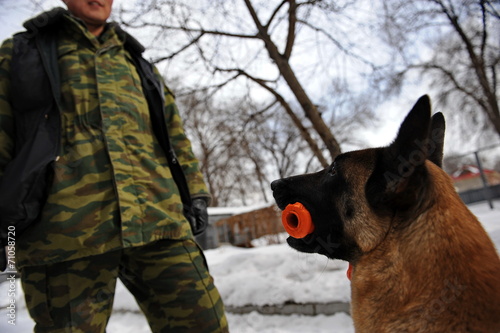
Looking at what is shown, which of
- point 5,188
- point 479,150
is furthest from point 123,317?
point 479,150

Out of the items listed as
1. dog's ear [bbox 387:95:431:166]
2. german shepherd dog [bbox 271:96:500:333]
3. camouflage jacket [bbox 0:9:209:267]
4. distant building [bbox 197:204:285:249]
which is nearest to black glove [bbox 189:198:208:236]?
camouflage jacket [bbox 0:9:209:267]

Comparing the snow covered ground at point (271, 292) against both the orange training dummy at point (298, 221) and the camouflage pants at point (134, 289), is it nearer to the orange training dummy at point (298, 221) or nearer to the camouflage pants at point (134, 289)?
the camouflage pants at point (134, 289)

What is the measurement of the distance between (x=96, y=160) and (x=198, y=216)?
33.4 inches

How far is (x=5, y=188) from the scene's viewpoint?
1709 millimetres

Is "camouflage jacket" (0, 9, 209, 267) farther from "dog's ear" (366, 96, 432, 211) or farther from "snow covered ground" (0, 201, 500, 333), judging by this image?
"snow covered ground" (0, 201, 500, 333)

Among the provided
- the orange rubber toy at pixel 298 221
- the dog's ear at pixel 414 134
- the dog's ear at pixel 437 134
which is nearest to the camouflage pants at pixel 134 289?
the orange rubber toy at pixel 298 221

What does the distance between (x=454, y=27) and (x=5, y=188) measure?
1465cm

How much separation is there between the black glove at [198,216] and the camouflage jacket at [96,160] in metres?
0.28

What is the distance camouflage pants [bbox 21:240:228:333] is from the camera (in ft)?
5.54

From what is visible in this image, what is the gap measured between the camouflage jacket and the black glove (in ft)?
0.90

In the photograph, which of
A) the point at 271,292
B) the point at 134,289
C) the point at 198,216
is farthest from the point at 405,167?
the point at 271,292

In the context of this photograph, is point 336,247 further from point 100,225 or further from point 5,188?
point 5,188

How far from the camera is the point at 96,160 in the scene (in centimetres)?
193

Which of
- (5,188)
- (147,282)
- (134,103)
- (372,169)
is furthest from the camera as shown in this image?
(134,103)
